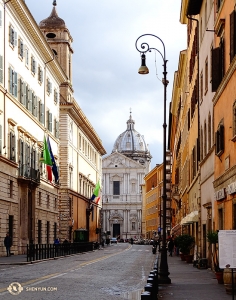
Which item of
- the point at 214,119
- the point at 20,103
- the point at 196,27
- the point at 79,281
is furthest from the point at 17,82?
the point at 79,281

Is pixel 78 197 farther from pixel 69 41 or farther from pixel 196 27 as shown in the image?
pixel 196 27

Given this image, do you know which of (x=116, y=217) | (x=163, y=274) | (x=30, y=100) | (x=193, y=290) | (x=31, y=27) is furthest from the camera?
(x=116, y=217)

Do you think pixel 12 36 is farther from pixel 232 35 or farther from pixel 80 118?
pixel 80 118

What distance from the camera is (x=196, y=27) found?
133 feet

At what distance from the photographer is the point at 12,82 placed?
4756 centimetres

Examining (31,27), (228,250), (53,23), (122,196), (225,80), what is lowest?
(228,250)

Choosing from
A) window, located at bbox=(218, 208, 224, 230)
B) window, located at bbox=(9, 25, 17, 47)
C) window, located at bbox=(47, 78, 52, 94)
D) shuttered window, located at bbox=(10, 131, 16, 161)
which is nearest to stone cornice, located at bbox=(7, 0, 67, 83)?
window, located at bbox=(9, 25, 17, 47)

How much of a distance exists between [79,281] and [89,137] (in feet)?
242

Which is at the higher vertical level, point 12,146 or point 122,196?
point 122,196

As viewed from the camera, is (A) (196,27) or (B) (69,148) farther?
(B) (69,148)

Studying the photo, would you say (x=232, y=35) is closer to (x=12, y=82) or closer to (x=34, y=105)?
(x=12, y=82)

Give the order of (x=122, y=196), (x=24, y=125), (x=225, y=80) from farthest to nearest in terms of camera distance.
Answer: (x=122, y=196)
(x=24, y=125)
(x=225, y=80)

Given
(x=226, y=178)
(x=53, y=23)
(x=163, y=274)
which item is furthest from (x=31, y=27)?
(x=163, y=274)

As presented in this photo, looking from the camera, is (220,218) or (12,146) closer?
(220,218)
